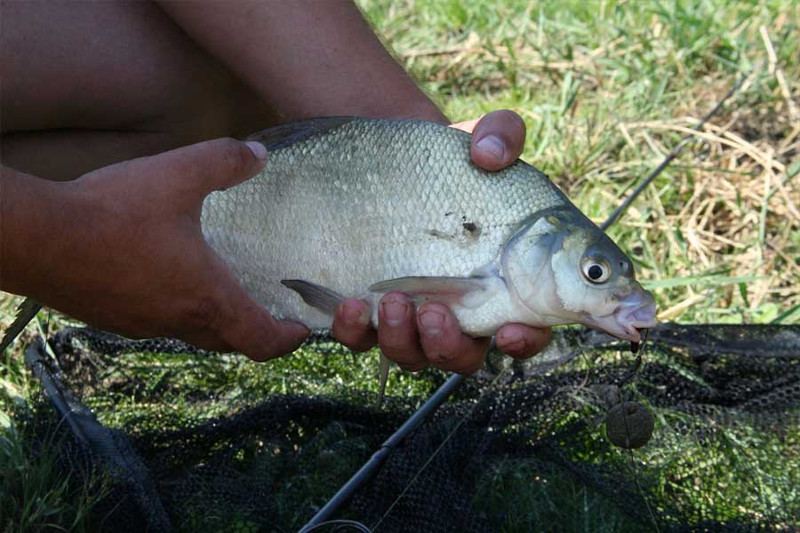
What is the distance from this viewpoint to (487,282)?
1732mm

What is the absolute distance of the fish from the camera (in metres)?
1.71

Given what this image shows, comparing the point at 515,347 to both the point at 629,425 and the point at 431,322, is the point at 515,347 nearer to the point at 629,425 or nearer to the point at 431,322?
the point at 431,322

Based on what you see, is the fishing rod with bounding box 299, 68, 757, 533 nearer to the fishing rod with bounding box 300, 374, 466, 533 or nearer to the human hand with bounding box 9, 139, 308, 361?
the fishing rod with bounding box 300, 374, 466, 533

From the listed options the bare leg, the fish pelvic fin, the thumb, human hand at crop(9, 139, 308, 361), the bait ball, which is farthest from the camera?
the bare leg

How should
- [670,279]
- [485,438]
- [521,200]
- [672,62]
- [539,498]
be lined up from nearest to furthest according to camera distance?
[521,200], [539,498], [485,438], [670,279], [672,62]

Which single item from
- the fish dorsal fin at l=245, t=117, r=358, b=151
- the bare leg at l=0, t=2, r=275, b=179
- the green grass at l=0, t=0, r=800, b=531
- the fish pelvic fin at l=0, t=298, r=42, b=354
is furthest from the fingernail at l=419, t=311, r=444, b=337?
the bare leg at l=0, t=2, r=275, b=179

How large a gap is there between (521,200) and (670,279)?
1295 millimetres

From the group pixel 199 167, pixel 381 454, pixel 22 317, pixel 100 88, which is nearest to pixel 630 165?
pixel 381 454

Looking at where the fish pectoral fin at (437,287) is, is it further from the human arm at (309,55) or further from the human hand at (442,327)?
the human arm at (309,55)

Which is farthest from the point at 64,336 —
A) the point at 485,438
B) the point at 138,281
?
the point at 485,438

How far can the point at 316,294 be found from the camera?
71.3 inches

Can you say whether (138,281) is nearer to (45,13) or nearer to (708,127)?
(45,13)

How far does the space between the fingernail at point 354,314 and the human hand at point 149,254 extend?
168 millimetres

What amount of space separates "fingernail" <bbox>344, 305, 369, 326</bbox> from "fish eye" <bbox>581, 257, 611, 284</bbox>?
0.43 meters
